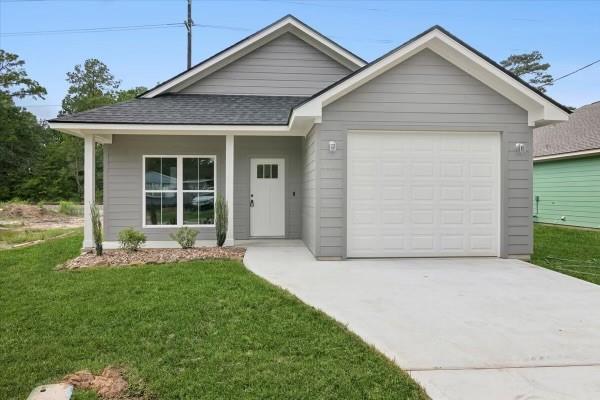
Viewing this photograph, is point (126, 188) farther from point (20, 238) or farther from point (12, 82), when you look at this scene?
point (12, 82)

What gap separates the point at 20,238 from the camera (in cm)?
1170

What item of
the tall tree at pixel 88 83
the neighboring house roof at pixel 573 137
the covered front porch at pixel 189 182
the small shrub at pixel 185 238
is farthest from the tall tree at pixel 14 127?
the neighboring house roof at pixel 573 137

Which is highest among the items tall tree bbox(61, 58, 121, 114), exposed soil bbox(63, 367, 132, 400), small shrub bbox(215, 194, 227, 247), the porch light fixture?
tall tree bbox(61, 58, 121, 114)

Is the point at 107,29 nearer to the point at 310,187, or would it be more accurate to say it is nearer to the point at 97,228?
the point at 97,228

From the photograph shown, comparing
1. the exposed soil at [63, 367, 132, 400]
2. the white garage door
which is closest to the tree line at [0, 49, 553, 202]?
the white garage door

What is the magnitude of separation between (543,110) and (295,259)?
18.1ft

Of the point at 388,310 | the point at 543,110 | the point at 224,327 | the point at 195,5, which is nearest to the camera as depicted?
the point at 224,327

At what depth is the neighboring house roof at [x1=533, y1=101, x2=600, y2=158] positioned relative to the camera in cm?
1409

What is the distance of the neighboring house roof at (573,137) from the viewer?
46.2ft

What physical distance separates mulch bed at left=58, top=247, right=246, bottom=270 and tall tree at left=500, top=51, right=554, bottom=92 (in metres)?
37.3

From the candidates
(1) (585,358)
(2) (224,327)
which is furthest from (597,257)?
(2) (224,327)

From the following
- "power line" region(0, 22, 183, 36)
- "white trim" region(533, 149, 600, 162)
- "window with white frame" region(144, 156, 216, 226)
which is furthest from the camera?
"power line" region(0, 22, 183, 36)

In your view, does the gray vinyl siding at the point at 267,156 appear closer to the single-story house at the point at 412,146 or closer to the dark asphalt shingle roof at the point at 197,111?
the dark asphalt shingle roof at the point at 197,111

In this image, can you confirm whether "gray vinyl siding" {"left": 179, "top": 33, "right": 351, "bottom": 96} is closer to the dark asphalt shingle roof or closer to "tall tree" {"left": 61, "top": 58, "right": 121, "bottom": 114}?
the dark asphalt shingle roof
